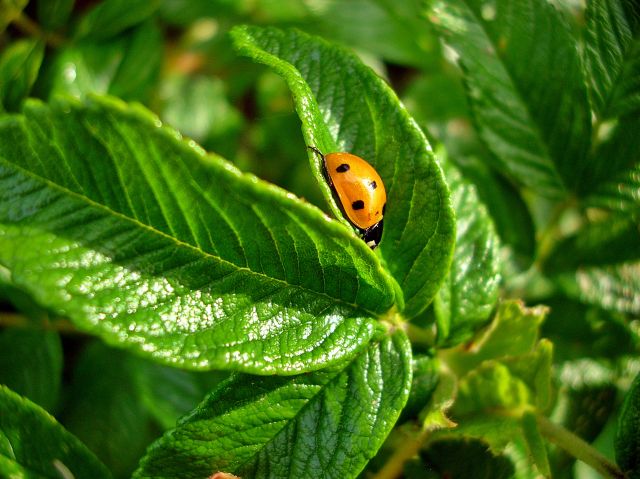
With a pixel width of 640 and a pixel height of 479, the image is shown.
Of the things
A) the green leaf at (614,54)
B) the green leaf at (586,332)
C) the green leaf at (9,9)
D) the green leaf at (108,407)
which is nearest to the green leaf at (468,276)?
the green leaf at (614,54)

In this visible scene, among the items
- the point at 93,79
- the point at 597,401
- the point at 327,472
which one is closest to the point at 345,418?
the point at 327,472

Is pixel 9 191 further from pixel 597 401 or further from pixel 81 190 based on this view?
pixel 597 401

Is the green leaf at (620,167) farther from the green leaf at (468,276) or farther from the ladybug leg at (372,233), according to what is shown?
the ladybug leg at (372,233)

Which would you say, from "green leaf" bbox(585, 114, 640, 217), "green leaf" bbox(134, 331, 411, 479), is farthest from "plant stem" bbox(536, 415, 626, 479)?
"green leaf" bbox(585, 114, 640, 217)

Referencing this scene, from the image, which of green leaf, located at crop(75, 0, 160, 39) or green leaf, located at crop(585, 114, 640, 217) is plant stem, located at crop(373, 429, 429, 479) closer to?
green leaf, located at crop(585, 114, 640, 217)

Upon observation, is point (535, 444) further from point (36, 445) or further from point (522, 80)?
point (36, 445)
